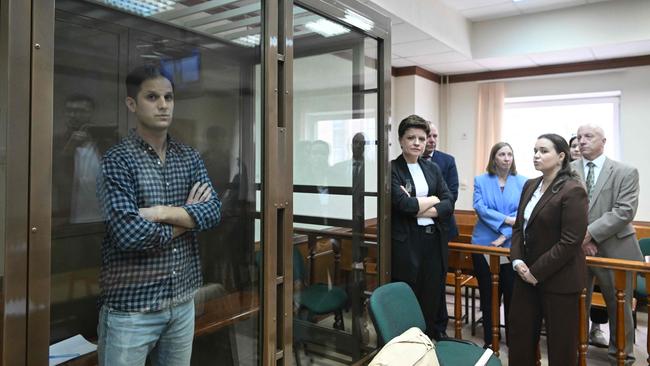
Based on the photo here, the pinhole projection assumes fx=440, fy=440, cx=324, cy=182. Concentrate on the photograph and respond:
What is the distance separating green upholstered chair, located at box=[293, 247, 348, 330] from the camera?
1.91 metres

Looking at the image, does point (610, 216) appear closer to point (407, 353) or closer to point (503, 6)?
point (407, 353)

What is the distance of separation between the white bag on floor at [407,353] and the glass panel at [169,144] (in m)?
0.49

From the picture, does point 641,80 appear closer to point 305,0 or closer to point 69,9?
point 305,0

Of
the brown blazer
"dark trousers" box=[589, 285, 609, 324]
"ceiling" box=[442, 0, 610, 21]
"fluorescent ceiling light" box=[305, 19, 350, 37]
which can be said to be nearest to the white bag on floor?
the brown blazer

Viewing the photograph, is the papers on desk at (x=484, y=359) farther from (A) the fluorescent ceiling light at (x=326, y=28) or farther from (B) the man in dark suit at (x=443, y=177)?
(A) the fluorescent ceiling light at (x=326, y=28)

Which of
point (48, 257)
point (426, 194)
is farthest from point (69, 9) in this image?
point (426, 194)

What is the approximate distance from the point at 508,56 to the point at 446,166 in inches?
94.9

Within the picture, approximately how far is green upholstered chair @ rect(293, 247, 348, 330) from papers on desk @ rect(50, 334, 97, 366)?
2.64ft

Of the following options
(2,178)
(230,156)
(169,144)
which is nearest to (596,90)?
(230,156)

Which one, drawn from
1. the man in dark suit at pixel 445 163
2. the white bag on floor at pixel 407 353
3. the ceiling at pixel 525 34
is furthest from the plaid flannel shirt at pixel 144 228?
the ceiling at pixel 525 34

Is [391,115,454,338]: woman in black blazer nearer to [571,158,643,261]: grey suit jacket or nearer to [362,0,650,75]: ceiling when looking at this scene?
[571,158,643,261]: grey suit jacket

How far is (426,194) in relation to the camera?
8.27 ft

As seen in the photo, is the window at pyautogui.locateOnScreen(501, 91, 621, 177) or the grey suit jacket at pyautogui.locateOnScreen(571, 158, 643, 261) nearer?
the grey suit jacket at pyautogui.locateOnScreen(571, 158, 643, 261)

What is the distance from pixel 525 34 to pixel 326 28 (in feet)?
11.1
